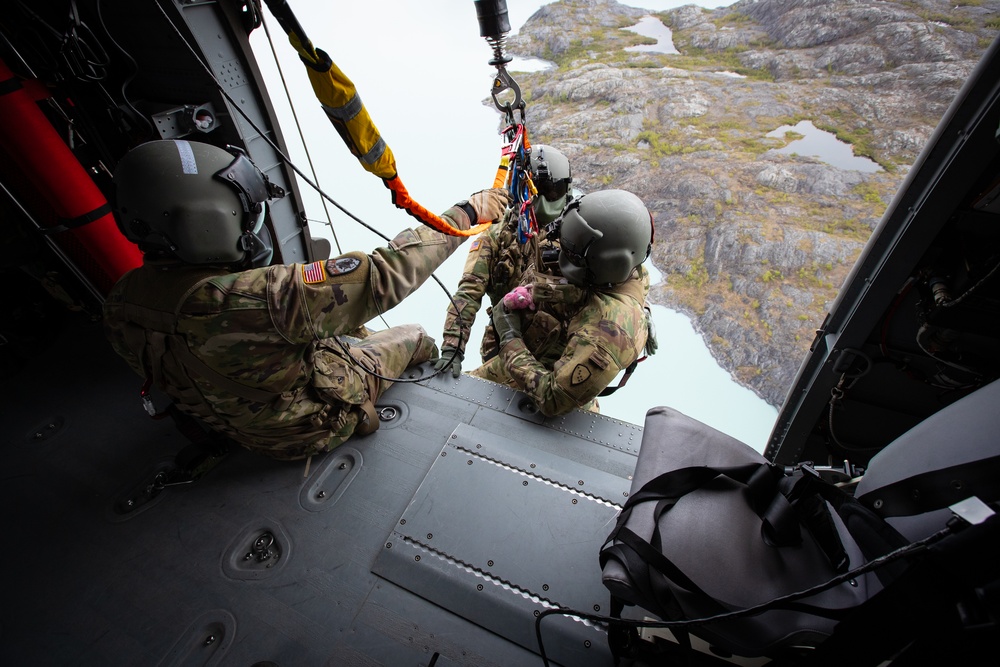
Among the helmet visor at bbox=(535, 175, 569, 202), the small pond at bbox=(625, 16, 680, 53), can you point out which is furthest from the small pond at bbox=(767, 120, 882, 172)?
the helmet visor at bbox=(535, 175, 569, 202)

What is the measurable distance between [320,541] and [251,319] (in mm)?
1009

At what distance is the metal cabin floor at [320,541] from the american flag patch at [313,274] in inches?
40.2

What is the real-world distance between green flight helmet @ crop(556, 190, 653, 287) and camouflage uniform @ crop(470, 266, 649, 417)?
18cm

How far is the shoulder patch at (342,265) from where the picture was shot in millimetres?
1648

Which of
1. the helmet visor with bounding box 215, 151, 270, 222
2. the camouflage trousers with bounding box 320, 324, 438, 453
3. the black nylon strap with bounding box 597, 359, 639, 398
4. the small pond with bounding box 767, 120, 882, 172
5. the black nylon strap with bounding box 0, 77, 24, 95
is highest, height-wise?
the black nylon strap with bounding box 0, 77, 24, 95

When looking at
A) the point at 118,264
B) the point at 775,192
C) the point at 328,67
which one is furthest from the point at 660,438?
the point at 775,192

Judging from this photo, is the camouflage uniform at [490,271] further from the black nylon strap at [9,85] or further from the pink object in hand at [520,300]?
the black nylon strap at [9,85]

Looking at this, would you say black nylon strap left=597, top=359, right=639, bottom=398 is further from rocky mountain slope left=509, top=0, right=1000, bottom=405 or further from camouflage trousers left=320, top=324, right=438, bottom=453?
rocky mountain slope left=509, top=0, right=1000, bottom=405

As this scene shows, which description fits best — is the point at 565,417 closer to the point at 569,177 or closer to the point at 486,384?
the point at 486,384

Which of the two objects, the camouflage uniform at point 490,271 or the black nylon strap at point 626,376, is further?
the camouflage uniform at point 490,271

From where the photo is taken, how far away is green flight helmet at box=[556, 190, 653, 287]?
7.10 ft

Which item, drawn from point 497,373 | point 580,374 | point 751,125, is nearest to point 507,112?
point 580,374

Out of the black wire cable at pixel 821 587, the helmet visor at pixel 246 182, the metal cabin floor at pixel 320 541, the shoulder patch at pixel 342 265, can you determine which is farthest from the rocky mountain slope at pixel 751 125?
the helmet visor at pixel 246 182

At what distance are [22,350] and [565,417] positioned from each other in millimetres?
3496
